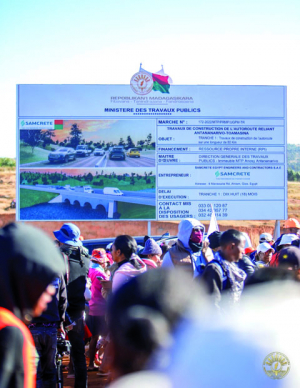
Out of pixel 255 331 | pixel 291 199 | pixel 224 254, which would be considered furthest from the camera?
pixel 291 199

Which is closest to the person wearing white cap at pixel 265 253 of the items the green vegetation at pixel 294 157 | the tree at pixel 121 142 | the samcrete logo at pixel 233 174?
the samcrete logo at pixel 233 174

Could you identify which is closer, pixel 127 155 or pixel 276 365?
pixel 276 365

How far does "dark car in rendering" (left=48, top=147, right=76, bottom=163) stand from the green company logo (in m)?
11.1

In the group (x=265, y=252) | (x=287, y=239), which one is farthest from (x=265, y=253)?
(x=287, y=239)

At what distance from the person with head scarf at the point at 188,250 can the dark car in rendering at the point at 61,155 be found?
8037 mm

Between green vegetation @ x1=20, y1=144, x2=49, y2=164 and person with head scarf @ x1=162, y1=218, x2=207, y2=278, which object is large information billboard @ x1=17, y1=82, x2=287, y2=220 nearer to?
green vegetation @ x1=20, y1=144, x2=49, y2=164

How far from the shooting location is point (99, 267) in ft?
20.8

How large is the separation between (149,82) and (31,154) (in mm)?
3471

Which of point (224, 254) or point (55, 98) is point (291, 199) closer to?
point (55, 98)

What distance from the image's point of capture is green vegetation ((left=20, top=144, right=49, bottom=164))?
12070 mm

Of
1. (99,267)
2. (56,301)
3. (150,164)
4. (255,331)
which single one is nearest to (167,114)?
(150,164)

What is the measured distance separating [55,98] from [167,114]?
2821mm

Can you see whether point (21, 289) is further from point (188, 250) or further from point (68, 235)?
point (68, 235)

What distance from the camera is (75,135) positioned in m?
12.1
